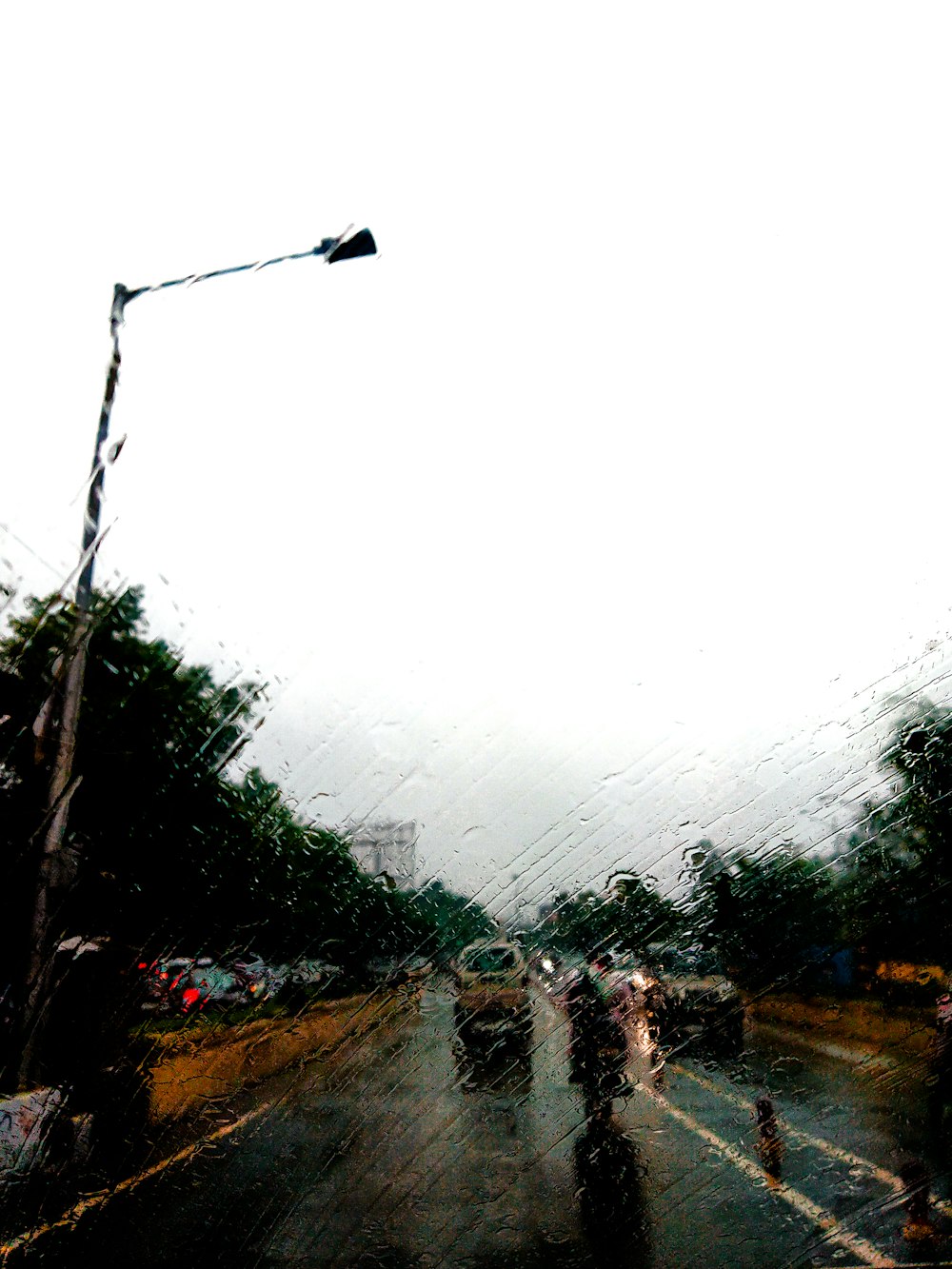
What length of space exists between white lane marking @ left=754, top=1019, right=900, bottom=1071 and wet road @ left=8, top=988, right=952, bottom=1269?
0.04 feet

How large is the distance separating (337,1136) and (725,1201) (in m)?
1.84

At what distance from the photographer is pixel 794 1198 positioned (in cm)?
359

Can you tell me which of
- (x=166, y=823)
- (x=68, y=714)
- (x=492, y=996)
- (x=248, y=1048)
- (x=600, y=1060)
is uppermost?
(x=68, y=714)

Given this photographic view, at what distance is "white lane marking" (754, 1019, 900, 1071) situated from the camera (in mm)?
3430

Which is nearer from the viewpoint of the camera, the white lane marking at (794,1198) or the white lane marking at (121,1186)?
the white lane marking at (121,1186)

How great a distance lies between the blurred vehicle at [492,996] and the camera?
3541 mm

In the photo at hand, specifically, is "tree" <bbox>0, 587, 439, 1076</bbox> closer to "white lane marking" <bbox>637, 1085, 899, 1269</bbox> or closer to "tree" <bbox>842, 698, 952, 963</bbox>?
"white lane marking" <bbox>637, 1085, 899, 1269</bbox>

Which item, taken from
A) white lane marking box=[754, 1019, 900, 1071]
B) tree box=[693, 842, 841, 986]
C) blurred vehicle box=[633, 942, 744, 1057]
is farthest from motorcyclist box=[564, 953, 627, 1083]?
white lane marking box=[754, 1019, 900, 1071]

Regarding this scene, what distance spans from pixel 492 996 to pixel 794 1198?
157 centimetres

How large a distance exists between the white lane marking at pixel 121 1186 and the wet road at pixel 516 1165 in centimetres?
2

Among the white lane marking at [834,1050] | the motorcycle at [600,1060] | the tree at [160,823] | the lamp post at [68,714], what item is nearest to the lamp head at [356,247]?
the lamp post at [68,714]

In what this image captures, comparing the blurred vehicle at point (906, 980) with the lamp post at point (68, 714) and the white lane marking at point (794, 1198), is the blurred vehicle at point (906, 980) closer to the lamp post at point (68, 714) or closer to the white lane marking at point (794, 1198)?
the white lane marking at point (794, 1198)

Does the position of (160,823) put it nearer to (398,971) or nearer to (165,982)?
(165,982)

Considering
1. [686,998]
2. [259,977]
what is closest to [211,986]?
[259,977]
